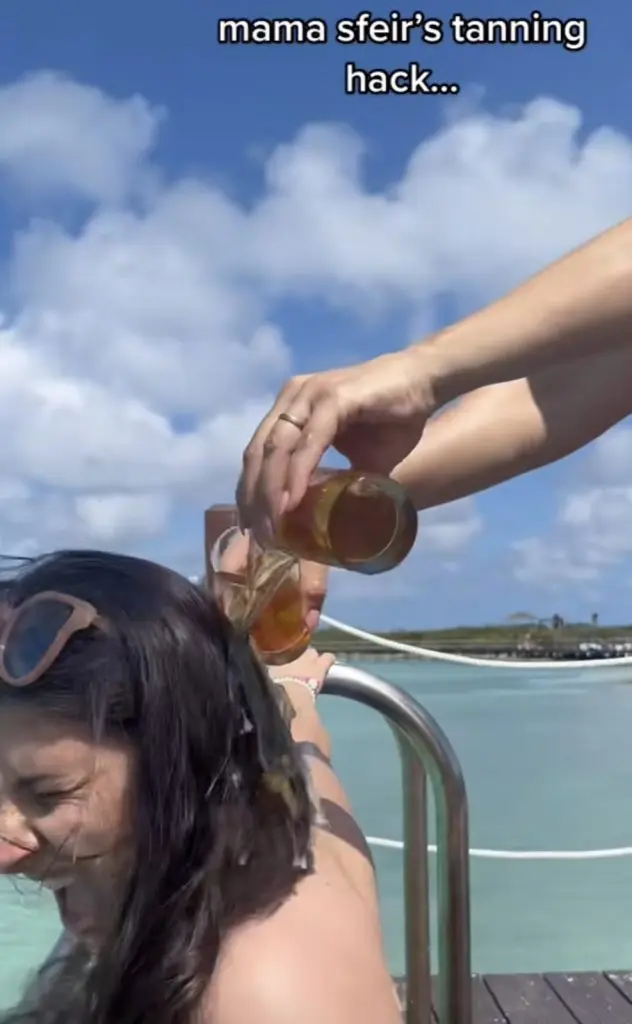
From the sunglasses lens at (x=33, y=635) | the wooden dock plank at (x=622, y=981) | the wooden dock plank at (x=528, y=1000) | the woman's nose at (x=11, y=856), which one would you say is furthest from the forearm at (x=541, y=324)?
the wooden dock plank at (x=622, y=981)

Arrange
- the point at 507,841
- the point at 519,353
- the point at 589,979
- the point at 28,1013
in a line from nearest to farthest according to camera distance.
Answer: the point at 519,353 < the point at 28,1013 < the point at 589,979 < the point at 507,841

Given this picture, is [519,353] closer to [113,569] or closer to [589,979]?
[113,569]

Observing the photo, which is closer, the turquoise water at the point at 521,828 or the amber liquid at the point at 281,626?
the amber liquid at the point at 281,626

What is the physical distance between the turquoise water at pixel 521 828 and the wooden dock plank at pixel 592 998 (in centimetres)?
56

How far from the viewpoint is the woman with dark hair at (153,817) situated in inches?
29.9

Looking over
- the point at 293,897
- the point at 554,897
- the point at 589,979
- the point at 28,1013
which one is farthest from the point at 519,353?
the point at 554,897

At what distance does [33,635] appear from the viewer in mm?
781

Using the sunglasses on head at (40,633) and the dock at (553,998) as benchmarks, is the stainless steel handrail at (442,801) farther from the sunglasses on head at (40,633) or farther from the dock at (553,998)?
the dock at (553,998)

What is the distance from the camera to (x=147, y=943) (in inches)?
30.6

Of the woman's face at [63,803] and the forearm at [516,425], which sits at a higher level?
the forearm at [516,425]

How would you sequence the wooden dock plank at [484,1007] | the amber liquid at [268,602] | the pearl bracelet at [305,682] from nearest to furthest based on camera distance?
the amber liquid at [268,602], the pearl bracelet at [305,682], the wooden dock plank at [484,1007]

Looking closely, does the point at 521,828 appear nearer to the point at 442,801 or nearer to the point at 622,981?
the point at 622,981

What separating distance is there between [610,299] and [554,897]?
269 inches

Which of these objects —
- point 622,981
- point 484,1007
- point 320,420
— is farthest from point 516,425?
point 622,981
